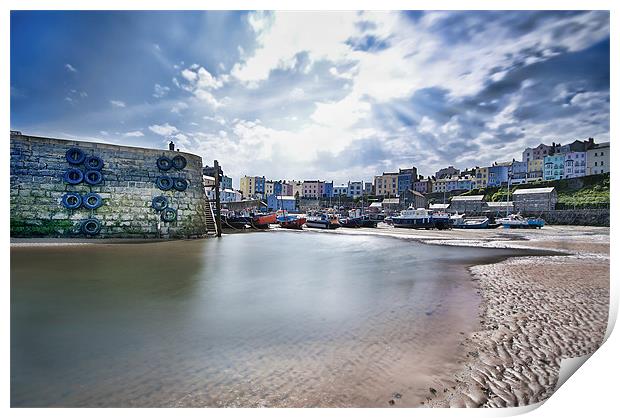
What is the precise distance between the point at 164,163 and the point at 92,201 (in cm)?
233

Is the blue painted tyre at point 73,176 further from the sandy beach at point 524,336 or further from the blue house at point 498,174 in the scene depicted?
the blue house at point 498,174

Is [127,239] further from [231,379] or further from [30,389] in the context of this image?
[231,379]

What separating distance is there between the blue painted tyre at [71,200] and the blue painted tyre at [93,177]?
0.45 m

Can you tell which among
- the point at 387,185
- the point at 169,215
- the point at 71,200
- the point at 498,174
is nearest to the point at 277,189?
the point at 387,185

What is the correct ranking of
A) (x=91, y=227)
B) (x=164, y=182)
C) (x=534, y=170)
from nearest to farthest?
(x=91, y=227)
(x=164, y=182)
(x=534, y=170)

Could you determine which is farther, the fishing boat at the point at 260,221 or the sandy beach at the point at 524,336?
the fishing boat at the point at 260,221

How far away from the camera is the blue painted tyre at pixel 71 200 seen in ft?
22.9

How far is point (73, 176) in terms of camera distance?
7250 mm

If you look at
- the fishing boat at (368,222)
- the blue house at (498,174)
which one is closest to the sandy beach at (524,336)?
the fishing boat at (368,222)

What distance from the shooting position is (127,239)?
26.6 ft

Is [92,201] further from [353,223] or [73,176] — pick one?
[353,223]

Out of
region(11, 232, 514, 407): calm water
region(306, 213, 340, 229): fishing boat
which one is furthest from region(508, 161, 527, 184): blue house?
region(11, 232, 514, 407): calm water
